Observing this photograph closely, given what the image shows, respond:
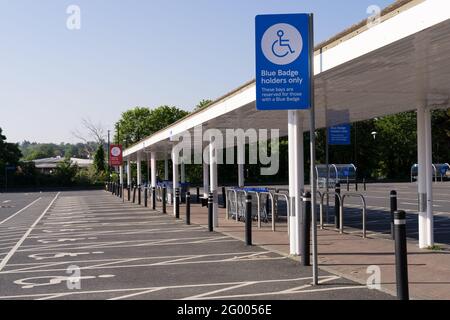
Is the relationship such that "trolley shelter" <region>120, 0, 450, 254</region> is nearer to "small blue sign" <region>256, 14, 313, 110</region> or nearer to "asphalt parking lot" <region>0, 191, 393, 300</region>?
"small blue sign" <region>256, 14, 313, 110</region>

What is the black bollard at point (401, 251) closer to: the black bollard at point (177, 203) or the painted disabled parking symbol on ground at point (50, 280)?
the painted disabled parking symbol on ground at point (50, 280)

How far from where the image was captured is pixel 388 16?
288 inches

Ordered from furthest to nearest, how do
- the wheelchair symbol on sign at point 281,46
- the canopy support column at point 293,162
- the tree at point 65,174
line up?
the tree at point 65,174, the canopy support column at point 293,162, the wheelchair symbol on sign at point 281,46

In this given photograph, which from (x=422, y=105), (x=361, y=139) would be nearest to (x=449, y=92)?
(x=422, y=105)

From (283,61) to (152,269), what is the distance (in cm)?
394

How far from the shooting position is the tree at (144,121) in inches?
2731

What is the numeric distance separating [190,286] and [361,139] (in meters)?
63.9

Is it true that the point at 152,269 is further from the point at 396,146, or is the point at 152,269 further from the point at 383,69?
the point at 396,146

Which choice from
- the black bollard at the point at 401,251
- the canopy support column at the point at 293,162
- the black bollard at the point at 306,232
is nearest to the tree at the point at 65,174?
the canopy support column at the point at 293,162

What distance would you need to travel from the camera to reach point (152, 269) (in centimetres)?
1007

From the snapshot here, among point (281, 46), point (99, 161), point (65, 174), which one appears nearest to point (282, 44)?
point (281, 46)

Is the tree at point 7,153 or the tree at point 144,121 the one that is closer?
the tree at point 144,121
